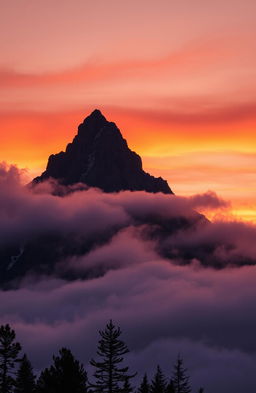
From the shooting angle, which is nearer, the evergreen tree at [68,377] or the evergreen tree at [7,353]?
the evergreen tree at [68,377]

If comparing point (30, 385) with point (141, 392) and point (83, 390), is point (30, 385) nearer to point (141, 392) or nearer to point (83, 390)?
point (141, 392)

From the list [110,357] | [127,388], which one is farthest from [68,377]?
[127,388]

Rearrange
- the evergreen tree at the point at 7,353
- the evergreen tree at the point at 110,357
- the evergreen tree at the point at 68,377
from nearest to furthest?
the evergreen tree at the point at 68,377 → the evergreen tree at the point at 110,357 → the evergreen tree at the point at 7,353

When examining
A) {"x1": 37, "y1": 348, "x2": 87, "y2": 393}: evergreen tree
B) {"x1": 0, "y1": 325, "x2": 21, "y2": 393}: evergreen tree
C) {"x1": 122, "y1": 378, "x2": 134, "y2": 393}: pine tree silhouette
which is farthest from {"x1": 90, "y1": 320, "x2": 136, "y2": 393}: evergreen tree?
{"x1": 0, "y1": 325, "x2": 21, "y2": 393}: evergreen tree

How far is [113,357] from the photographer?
8969 centimetres

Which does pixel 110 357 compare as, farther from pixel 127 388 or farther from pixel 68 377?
pixel 127 388

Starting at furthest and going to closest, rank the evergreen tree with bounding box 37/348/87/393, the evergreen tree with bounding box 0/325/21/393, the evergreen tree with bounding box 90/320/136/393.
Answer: the evergreen tree with bounding box 0/325/21/393
the evergreen tree with bounding box 90/320/136/393
the evergreen tree with bounding box 37/348/87/393

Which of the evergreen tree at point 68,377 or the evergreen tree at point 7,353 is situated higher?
the evergreen tree at point 7,353

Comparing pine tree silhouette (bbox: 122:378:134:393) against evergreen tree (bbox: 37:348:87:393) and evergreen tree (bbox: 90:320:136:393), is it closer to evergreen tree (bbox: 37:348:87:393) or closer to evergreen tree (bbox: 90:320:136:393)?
evergreen tree (bbox: 90:320:136:393)

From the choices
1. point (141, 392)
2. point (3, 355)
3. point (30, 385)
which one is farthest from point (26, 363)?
point (3, 355)

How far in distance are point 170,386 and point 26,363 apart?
2179 centimetres

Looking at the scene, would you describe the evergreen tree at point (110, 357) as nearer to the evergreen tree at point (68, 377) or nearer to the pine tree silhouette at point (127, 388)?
the pine tree silhouette at point (127, 388)

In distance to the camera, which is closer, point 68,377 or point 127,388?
point 68,377

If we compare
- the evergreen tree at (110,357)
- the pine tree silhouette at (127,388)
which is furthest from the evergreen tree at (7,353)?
the evergreen tree at (110,357)
